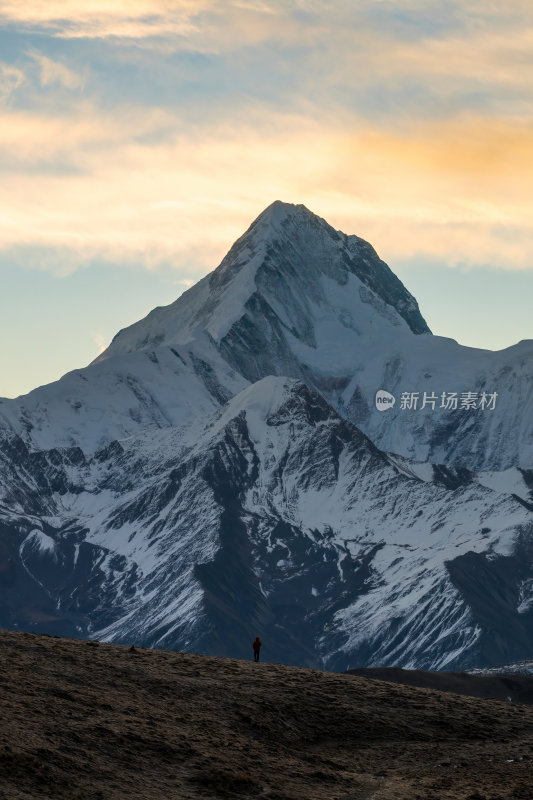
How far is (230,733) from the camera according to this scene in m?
81.5

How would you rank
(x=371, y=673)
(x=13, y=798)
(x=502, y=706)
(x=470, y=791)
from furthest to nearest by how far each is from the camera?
(x=371, y=673), (x=502, y=706), (x=470, y=791), (x=13, y=798)

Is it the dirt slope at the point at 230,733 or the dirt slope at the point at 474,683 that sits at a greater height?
the dirt slope at the point at 230,733

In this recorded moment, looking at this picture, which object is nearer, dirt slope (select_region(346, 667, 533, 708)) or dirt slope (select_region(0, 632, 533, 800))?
dirt slope (select_region(0, 632, 533, 800))

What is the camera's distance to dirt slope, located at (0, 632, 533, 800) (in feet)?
238

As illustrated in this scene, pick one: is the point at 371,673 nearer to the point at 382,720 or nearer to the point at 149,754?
the point at 382,720

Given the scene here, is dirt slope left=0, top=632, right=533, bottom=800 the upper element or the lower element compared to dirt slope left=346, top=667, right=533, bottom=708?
upper

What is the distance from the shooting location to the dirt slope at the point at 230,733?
72625mm

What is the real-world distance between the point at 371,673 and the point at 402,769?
94.6 metres

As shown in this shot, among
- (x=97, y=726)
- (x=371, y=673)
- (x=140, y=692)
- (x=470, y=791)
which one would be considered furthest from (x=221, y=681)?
(x=371, y=673)

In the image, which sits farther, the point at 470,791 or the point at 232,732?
the point at 232,732

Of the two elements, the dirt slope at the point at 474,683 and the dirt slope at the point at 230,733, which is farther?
the dirt slope at the point at 474,683

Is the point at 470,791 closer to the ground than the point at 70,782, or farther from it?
closer to the ground

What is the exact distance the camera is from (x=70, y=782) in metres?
69.9

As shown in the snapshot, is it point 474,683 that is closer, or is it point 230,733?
point 230,733
